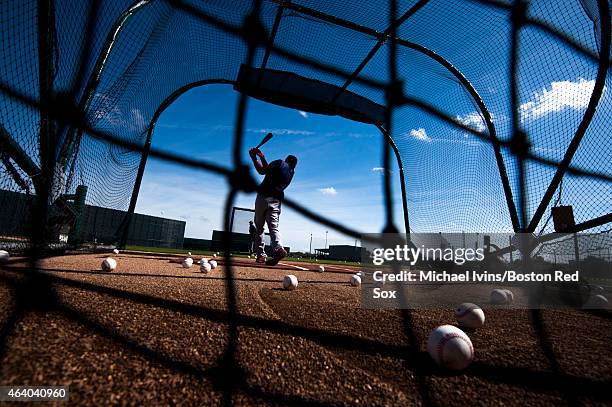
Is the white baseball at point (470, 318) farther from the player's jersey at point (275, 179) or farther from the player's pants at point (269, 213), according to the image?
the player's jersey at point (275, 179)

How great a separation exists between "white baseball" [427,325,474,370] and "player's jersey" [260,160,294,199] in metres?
4.76

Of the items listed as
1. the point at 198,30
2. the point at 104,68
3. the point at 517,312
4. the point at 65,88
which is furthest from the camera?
the point at 198,30

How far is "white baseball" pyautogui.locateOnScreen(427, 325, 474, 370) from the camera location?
6.30ft

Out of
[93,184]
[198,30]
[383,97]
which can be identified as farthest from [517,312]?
[93,184]

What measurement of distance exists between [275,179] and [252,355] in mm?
4793

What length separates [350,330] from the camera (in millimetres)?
2557

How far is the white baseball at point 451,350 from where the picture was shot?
1.92m

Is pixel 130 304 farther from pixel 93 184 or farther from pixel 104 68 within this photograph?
pixel 93 184

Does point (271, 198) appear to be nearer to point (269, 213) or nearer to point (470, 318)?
point (269, 213)

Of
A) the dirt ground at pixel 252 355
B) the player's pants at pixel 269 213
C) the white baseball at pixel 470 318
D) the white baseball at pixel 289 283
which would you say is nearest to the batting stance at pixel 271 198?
the player's pants at pixel 269 213

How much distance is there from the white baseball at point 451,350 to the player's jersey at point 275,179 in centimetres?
476

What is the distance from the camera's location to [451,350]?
1.93m

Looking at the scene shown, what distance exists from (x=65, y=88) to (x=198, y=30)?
3.35m

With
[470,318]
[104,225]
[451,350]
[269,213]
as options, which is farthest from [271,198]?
[104,225]
